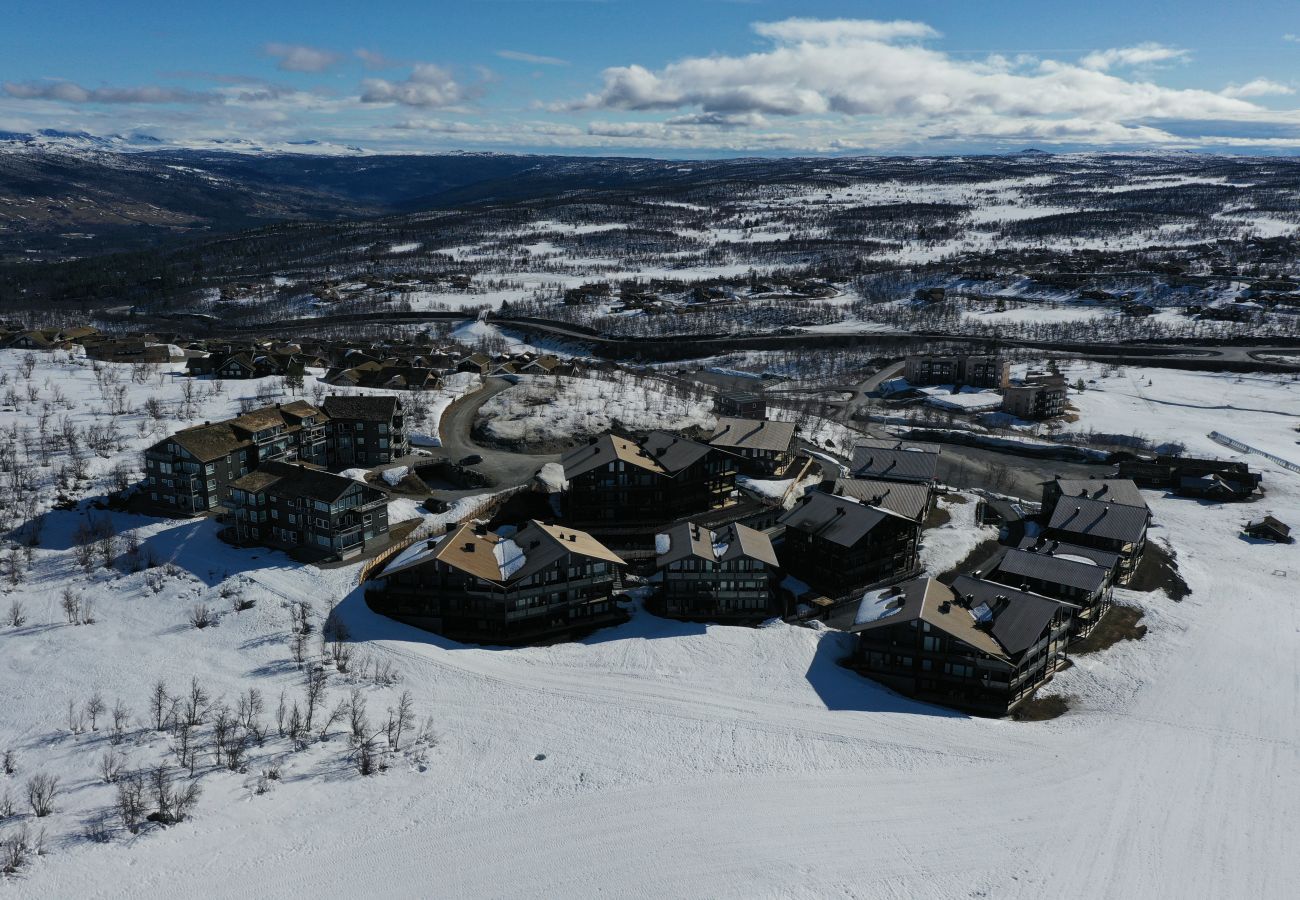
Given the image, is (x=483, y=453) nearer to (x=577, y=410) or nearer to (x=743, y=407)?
(x=577, y=410)

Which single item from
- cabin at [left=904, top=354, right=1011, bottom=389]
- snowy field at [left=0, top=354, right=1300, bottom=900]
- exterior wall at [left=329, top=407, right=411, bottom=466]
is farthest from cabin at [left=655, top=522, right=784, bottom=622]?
cabin at [left=904, top=354, right=1011, bottom=389]

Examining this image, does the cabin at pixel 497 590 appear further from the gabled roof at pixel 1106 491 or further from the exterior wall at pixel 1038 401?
the exterior wall at pixel 1038 401

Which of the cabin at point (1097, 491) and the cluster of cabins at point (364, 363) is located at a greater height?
the cluster of cabins at point (364, 363)

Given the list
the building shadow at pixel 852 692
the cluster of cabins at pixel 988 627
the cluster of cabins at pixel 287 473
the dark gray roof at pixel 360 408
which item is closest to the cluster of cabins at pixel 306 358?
the dark gray roof at pixel 360 408

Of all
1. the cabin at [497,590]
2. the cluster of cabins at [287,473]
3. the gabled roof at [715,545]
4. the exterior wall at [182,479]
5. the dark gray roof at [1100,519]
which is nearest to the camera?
the cabin at [497,590]

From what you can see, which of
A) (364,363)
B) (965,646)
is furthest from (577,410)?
(965,646)

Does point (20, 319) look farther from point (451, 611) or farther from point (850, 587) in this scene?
point (850, 587)
